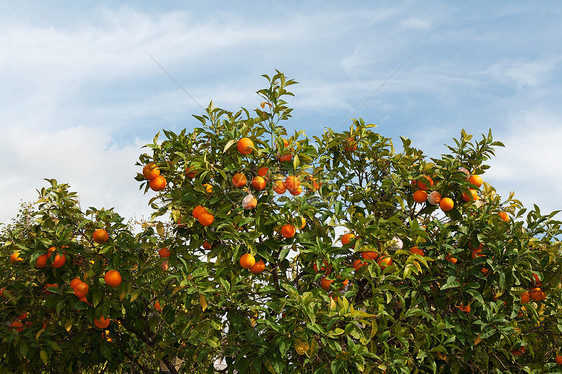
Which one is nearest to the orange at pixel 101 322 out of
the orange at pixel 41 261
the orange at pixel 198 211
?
the orange at pixel 41 261

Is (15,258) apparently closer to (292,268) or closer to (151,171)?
(151,171)

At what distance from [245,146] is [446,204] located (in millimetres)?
1666

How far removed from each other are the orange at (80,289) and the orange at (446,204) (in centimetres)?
281

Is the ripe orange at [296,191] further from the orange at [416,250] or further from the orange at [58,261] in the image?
the orange at [58,261]

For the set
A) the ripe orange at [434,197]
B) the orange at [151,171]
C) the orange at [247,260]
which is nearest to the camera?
the orange at [247,260]

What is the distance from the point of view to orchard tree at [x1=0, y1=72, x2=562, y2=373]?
3381 millimetres

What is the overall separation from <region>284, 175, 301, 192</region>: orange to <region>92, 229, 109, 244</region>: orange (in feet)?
4.91

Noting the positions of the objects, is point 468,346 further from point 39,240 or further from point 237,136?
point 39,240

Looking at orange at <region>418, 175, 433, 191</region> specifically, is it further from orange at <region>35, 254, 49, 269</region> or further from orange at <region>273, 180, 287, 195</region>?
orange at <region>35, 254, 49, 269</region>

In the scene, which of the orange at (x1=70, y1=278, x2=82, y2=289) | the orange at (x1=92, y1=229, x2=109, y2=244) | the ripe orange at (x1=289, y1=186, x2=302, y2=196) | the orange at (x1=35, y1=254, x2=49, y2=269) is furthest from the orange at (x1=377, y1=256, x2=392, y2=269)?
the orange at (x1=35, y1=254, x2=49, y2=269)

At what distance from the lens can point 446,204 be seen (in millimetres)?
4035

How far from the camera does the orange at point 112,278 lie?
12.3 ft

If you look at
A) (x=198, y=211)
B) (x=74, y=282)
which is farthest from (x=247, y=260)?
(x=74, y=282)

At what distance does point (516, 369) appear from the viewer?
4.19 meters
